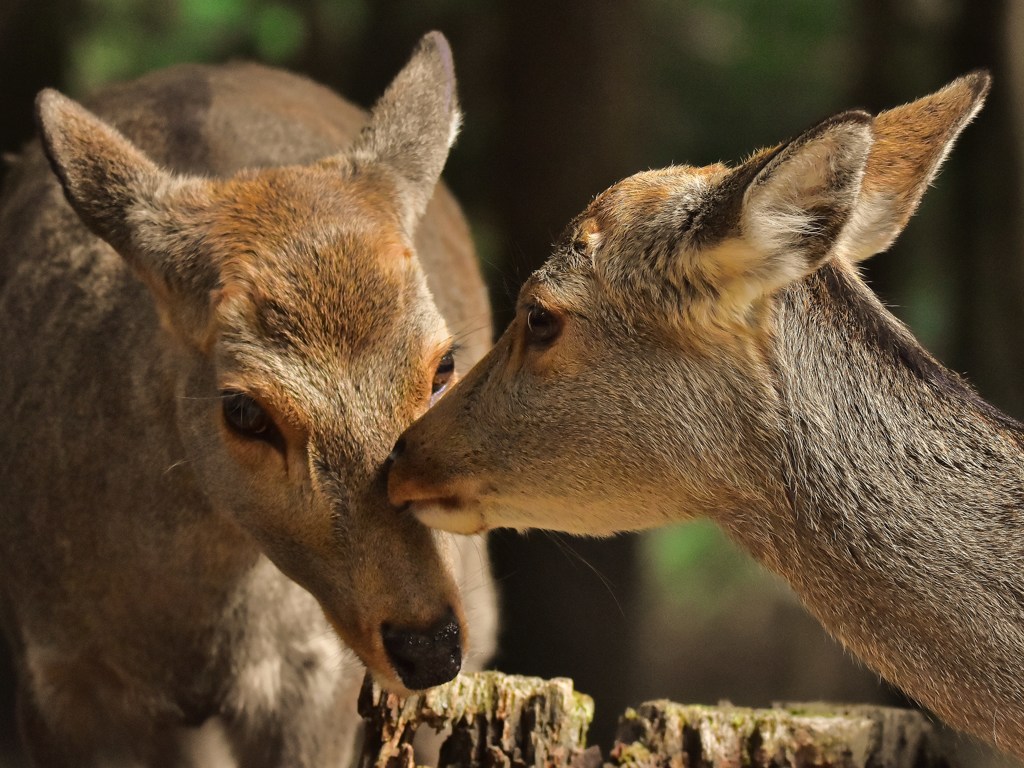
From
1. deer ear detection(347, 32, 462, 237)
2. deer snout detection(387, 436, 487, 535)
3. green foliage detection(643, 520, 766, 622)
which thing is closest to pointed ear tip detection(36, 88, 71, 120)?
deer ear detection(347, 32, 462, 237)

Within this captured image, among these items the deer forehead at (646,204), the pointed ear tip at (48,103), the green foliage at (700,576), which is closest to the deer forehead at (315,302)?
the deer forehead at (646,204)

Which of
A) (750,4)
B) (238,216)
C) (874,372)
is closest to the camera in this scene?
(874,372)

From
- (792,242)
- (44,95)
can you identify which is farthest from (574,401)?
(44,95)

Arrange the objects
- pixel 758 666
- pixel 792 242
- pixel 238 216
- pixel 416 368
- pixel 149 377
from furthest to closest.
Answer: pixel 758 666 < pixel 149 377 < pixel 238 216 < pixel 416 368 < pixel 792 242

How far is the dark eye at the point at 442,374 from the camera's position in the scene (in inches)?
208

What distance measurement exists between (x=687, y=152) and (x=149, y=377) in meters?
7.89

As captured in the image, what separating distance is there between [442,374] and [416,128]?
127cm

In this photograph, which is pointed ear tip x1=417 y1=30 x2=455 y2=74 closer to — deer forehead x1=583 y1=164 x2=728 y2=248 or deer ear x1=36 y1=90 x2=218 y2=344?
deer ear x1=36 y1=90 x2=218 y2=344

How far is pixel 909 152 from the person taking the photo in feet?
16.3

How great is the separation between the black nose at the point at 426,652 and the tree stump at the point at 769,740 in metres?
0.91

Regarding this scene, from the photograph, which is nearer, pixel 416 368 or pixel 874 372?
pixel 874 372

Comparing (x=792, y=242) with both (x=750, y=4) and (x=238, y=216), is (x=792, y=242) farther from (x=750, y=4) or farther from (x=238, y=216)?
(x=750, y=4)

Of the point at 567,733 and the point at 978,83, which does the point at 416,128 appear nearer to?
the point at 978,83

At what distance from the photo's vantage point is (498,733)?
17.3ft
